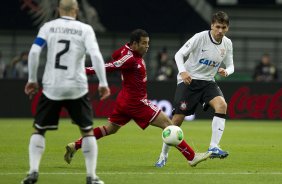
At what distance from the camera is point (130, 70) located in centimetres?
1238

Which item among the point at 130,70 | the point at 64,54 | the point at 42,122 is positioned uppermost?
the point at 64,54

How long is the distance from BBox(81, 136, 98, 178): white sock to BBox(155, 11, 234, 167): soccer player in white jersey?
11.7 ft

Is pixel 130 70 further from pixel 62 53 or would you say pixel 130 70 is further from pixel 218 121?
pixel 62 53

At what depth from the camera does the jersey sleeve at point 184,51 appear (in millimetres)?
12602

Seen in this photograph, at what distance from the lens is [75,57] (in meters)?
9.77

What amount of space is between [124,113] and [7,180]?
2691 mm

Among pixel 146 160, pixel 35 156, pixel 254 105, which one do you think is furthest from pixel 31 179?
pixel 254 105

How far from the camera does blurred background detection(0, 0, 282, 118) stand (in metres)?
28.3

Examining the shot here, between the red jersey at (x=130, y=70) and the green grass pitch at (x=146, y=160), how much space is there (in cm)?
105

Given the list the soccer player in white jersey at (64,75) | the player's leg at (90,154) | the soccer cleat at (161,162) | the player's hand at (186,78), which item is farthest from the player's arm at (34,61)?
the soccer cleat at (161,162)

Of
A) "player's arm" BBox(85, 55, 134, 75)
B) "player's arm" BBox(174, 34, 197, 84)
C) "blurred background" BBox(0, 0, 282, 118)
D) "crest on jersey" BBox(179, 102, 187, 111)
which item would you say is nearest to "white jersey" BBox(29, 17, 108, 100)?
"player's arm" BBox(85, 55, 134, 75)

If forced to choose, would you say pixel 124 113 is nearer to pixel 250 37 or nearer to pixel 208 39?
pixel 208 39

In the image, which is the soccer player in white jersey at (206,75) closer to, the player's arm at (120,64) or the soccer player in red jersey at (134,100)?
the soccer player in red jersey at (134,100)

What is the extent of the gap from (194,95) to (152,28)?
16.4 meters
